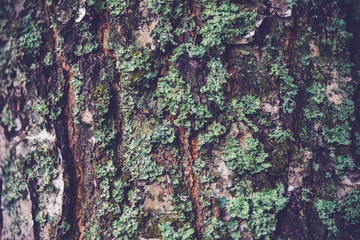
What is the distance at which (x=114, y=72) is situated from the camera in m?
1.33

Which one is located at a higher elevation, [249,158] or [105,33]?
[105,33]

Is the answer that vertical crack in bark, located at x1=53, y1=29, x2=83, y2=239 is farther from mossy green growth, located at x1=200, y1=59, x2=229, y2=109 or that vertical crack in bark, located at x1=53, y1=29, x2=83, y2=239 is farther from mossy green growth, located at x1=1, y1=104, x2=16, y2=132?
mossy green growth, located at x1=200, y1=59, x2=229, y2=109

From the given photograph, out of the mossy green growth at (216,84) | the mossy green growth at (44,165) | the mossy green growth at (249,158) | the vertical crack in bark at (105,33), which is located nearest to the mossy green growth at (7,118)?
the mossy green growth at (44,165)

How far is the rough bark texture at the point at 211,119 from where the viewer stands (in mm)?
1271

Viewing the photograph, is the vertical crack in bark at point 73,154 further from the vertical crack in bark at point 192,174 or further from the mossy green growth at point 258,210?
the mossy green growth at point 258,210

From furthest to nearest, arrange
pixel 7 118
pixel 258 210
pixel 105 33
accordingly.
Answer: pixel 7 118, pixel 105 33, pixel 258 210

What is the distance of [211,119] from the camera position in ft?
4.24

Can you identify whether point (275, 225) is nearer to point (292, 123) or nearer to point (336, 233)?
point (336, 233)

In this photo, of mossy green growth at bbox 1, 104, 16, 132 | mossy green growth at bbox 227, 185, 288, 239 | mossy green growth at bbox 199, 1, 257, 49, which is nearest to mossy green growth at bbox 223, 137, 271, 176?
mossy green growth at bbox 227, 185, 288, 239

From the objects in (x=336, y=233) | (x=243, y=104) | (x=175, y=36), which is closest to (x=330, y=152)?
(x=336, y=233)

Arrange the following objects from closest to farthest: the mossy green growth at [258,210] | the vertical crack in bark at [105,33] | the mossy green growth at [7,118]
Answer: the mossy green growth at [258,210] < the vertical crack in bark at [105,33] < the mossy green growth at [7,118]

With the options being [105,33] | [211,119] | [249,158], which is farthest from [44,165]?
[249,158]

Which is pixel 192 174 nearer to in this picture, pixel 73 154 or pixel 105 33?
pixel 73 154

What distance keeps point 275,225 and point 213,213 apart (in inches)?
10.8
